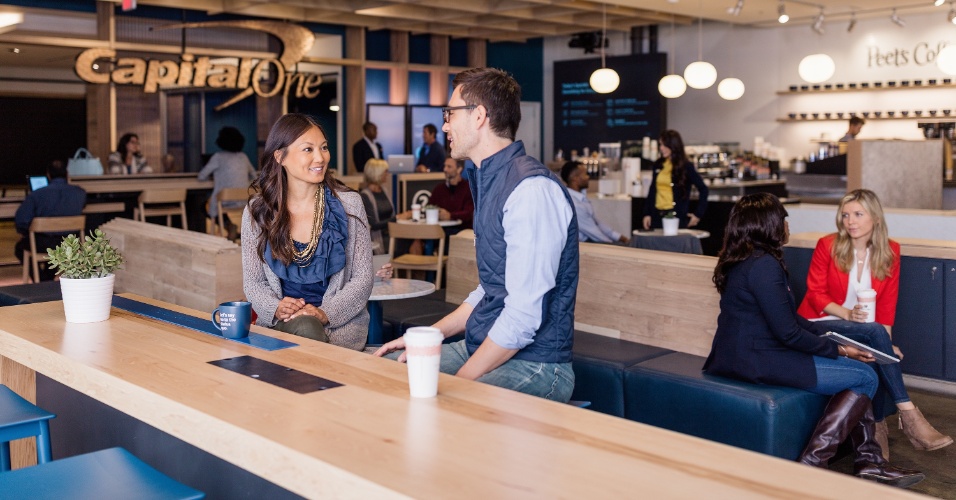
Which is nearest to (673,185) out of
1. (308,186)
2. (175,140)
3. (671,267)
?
(671,267)

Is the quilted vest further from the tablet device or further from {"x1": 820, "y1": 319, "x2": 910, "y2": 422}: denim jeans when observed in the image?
{"x1": 820, "y1": 319, "x2": 910, "y2": 422}: denim jeans

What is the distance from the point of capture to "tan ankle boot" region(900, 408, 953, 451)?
13.8 feet

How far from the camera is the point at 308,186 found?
358 cm

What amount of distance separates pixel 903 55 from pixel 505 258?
11.7 metres

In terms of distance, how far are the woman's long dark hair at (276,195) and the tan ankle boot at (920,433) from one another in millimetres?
2714

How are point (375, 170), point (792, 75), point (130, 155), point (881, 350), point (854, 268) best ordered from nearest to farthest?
point (881, 350), point (854, 268), point (375, 170), point (130, 155), point (792, 75)

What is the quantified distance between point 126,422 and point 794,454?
99.5 inches

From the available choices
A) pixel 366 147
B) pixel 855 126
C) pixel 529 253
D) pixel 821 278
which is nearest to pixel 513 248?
pixel 529 253

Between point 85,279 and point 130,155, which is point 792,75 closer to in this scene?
point 130,155

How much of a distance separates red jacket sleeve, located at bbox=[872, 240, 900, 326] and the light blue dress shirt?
2.77 m

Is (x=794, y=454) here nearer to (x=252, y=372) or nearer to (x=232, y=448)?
(x=252, y=372)

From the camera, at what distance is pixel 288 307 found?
3408 millimetres

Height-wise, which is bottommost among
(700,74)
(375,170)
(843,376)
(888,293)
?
(843,376)

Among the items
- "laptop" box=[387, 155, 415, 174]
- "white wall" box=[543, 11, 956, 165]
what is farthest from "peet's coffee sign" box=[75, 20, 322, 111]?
"white wall" box=[543, 11, 956, 165]
